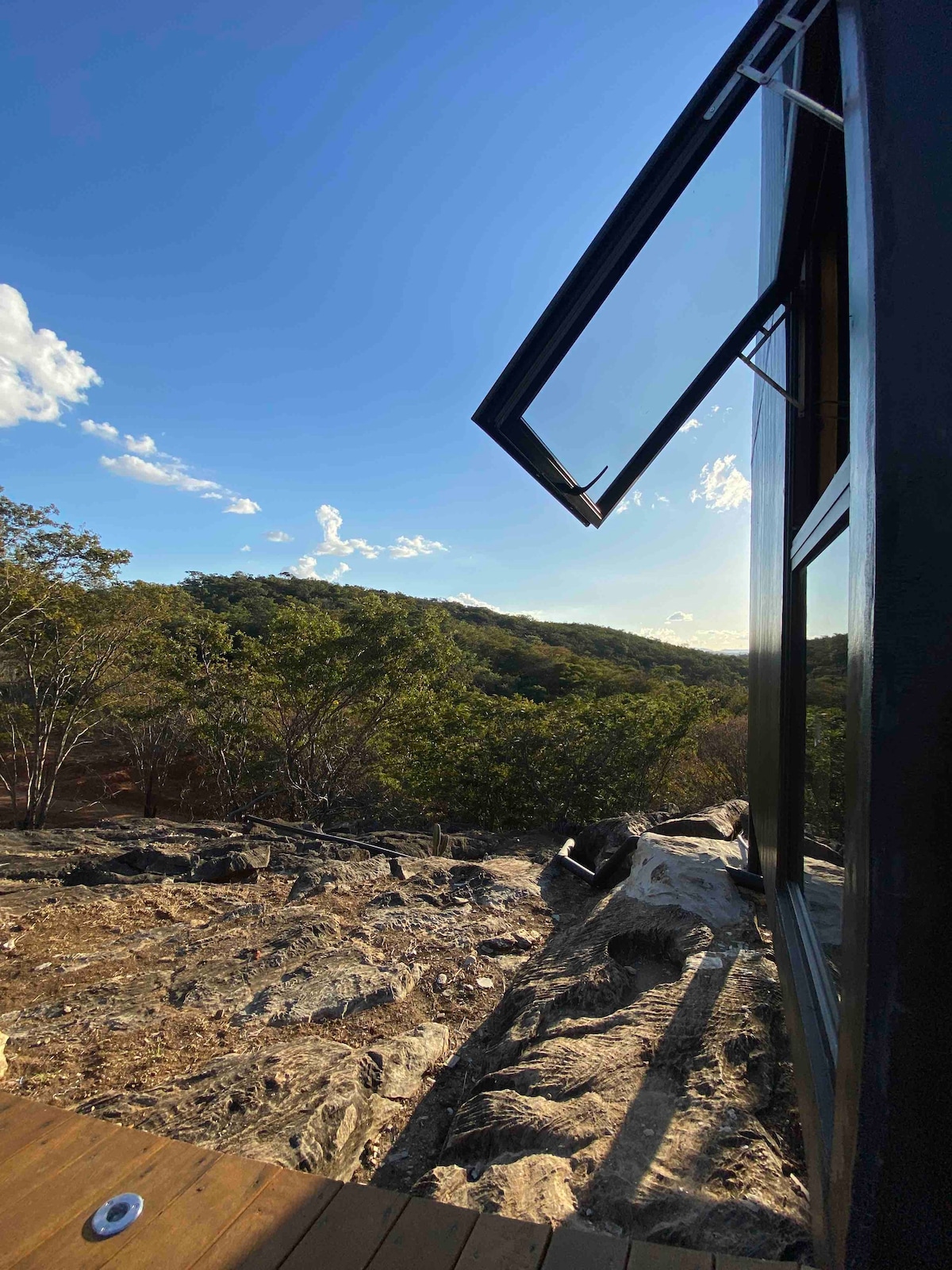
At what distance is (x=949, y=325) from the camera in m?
0.94

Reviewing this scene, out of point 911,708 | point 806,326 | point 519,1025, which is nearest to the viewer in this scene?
point 911,708

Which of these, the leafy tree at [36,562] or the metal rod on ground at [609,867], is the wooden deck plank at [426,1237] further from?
the leafy tree at [36,562]

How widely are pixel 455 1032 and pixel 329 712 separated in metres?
9.17

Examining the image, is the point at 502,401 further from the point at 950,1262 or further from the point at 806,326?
the point at 950,1262

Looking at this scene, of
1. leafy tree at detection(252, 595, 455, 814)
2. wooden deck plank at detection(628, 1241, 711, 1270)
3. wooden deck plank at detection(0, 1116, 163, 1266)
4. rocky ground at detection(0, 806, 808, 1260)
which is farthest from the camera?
leafy tree at detection(252, 595, 455, 814)

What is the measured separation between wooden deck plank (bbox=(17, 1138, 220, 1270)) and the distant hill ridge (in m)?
15.7

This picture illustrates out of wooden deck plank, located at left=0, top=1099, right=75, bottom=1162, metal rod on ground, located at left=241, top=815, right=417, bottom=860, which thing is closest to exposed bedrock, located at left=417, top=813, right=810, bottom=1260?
wooden deck plank, located at left=0, top=1099, right=75, bottom=1162

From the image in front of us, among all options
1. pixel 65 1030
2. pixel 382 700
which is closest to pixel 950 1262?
pixel 65 1030

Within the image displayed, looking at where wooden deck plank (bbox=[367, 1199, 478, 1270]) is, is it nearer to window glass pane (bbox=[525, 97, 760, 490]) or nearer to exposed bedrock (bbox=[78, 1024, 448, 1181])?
exposed bedrock (bbox=[78, 1024, 448, 1181])

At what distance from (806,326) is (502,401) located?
Answer: 4.94ft

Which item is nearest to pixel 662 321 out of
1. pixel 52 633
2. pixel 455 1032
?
pixel 455 1032

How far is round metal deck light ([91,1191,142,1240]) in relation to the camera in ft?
3.92

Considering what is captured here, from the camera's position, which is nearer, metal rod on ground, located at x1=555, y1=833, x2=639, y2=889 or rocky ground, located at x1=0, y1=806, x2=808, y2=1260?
rocky ground, located at x1=0, y1=806, x2=808, y2=1260

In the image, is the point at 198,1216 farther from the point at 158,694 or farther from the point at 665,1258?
the point at 158,694
